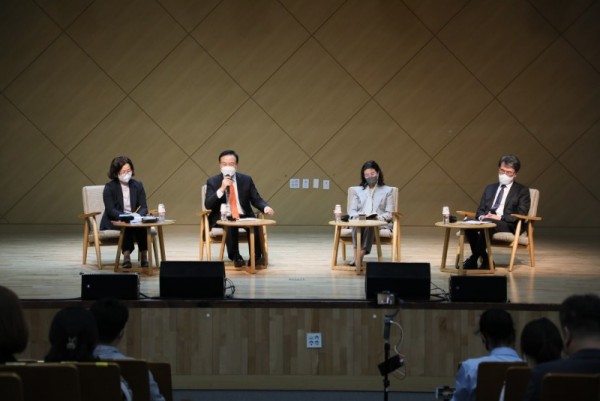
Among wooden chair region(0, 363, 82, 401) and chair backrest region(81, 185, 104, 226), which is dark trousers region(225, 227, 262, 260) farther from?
wooden chair region(0, 363, 82, 401)

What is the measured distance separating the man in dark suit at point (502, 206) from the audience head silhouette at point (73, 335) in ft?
17.0

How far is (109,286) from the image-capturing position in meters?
5.91

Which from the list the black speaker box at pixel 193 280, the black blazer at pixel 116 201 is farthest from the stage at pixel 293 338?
the black blazer at pixel 116 201

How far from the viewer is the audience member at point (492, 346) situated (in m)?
3.61

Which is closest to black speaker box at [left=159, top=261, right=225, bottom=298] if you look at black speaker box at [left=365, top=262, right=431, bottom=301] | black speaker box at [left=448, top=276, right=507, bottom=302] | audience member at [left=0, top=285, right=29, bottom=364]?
black speaker box at [left=365, top=262, right=431, bottom=301]

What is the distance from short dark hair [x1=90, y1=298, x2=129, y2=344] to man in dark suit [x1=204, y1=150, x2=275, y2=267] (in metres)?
4.39

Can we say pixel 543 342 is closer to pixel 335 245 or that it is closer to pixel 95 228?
pixel 335 245

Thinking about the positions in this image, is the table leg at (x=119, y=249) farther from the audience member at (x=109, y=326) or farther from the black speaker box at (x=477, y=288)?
the audience member at (x=109, y=326)

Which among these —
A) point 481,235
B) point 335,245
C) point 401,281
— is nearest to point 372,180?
point 335,245

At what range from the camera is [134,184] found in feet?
26.7

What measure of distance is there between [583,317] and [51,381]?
1.73 m

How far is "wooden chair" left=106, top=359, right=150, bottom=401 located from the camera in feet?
Answer: 11.2

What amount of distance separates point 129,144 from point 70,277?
3.83m

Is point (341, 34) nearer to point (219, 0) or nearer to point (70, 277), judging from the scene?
point (219, 0)
